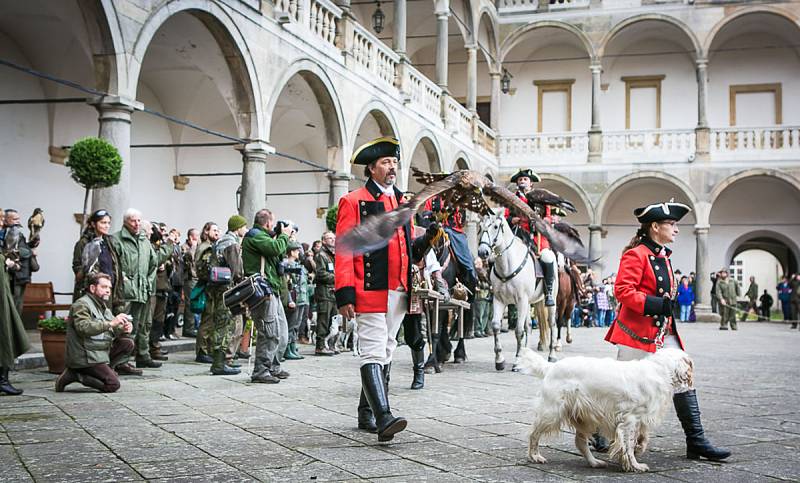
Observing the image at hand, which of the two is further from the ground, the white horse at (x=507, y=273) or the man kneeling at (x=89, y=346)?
the white horse at (x=507, y=273)

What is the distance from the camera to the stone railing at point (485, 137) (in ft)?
87.6

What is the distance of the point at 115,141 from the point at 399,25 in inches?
432

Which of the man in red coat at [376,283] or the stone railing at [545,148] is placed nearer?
the man in red coat at [376,283]

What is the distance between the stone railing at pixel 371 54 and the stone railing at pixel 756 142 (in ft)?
42.5

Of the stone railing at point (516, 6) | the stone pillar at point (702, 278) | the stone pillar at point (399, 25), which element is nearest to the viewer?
the stone pillar at point (399, 25)

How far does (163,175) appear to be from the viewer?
59.5 feet

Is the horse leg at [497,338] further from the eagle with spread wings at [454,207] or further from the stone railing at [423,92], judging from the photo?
the stone railing at [423,92]

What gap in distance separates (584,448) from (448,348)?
18.3 ft

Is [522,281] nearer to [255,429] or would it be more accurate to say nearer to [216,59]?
[255,429]

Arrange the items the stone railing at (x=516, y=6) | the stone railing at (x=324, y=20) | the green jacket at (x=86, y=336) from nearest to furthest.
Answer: the green jacket at (x=86, y=336) → the stone railing at (x=324, y=20) → the stone railing at (x=516, y=6)

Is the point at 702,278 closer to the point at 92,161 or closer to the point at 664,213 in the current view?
the point at 92,161

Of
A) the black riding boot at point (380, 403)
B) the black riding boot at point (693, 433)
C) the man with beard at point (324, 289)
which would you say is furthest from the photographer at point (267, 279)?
the black riding boot at point (693, 433)

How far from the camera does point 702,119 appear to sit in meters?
27.6

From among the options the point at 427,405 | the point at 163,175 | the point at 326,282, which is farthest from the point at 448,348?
the point at 163,175
